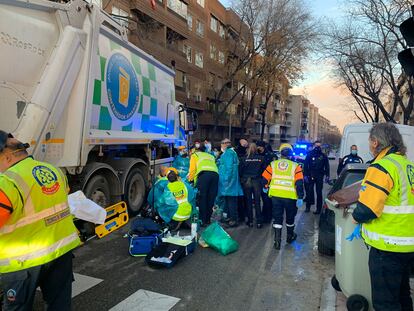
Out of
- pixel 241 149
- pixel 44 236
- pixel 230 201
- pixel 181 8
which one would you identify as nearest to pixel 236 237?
pixel 230 201

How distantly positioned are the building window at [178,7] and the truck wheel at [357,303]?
25236mm

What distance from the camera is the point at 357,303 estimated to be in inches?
132

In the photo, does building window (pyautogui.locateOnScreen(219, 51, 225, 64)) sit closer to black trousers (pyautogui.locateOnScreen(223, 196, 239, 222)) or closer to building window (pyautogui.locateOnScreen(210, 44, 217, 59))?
building window (pyautogui.locateOnScreen(210, 44, 217, 59))

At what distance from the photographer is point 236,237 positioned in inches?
257

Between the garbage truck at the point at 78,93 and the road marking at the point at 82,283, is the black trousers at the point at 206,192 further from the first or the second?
the road marking at the point at 82,283

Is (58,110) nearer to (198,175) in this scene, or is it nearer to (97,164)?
(97,164)

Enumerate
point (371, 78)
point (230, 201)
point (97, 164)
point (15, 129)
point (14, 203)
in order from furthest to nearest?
point (371, 78)
point (230, 201)
point (97, 164)
point (15, 129)
point (14, 203)

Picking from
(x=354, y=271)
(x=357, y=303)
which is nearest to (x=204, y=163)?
(x=354, y=271)

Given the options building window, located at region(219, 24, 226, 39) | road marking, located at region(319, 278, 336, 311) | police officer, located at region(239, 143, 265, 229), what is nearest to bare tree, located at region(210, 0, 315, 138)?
building window, located at region(219, 24, 226, 39)

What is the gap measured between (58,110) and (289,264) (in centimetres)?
387

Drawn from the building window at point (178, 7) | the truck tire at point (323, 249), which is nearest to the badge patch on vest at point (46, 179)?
the truck tire at point (323, 249)

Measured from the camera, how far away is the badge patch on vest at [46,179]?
2.44m

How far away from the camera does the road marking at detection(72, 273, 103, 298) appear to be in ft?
13.5

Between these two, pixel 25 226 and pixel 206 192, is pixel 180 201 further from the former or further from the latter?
pixel 25 226
